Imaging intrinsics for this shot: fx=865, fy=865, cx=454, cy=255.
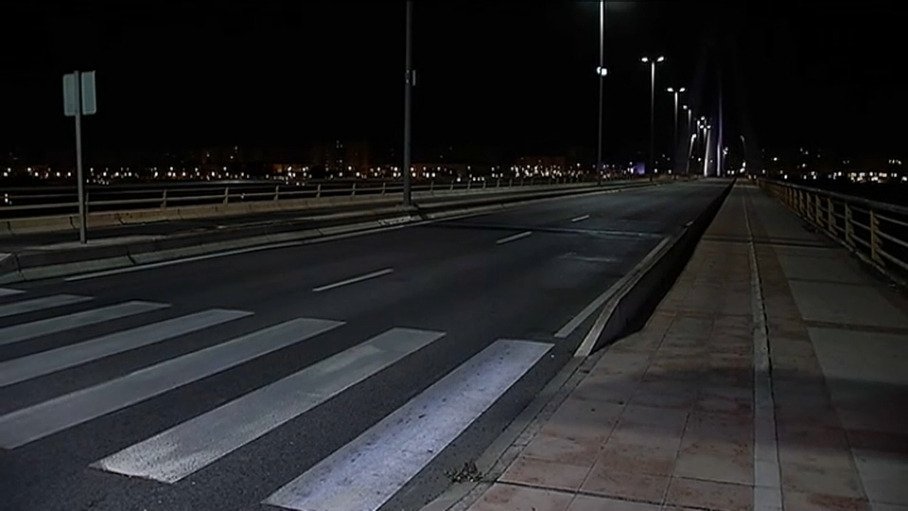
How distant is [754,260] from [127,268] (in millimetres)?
12236

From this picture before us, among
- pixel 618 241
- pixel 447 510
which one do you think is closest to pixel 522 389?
pixel 447 510

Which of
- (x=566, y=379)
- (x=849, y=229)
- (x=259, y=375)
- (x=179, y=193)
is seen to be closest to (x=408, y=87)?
(x=849, y=229)

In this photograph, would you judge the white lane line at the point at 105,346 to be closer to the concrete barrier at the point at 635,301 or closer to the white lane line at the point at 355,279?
the white lane line at the point at 355,279

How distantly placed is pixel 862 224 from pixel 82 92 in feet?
56.6

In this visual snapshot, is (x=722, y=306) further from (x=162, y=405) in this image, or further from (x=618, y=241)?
(x=618, y=241)

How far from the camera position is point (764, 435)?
6.12 m

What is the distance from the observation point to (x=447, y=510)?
4.91 m

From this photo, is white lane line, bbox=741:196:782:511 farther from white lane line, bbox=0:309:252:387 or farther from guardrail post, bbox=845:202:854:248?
guardrail post, bbox=845:202:854:248

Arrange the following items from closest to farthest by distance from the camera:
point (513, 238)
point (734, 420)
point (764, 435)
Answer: point (764, 435) → point (734, 420) → point (513, 238)

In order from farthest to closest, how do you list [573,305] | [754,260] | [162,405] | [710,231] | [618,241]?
[710,231] < [618,241] < [754,260] < [573,305] < [162,405]

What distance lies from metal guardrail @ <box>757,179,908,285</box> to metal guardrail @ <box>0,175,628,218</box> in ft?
69.5

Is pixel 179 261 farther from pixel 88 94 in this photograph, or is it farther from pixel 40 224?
pixel 40 224

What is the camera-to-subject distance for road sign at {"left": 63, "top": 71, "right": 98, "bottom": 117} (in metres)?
16.2

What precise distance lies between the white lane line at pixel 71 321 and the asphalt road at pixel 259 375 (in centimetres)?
5
